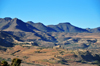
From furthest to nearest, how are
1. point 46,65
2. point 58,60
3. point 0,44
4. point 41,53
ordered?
point 0,44, point 41,53, point 58,60, point 46,65

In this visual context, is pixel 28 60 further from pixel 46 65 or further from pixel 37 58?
pixel 46 65

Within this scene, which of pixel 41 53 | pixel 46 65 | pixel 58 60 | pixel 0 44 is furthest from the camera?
pixel 0 44

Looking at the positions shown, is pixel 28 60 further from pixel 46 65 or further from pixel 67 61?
pixel 67 61

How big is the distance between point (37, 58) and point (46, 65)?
10280 millimetres

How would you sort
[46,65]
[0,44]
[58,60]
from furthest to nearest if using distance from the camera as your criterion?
[0,44]
[58,60]
[46,65]

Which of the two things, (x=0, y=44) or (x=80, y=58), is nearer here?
(x=80, y=58)

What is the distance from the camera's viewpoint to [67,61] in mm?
75125

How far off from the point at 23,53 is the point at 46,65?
23967 millimetres

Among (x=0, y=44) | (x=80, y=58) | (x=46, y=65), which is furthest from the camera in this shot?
(x=0, y=44)

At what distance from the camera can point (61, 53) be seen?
84.8 meters

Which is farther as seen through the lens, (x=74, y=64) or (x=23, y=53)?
(x=23, y=53)

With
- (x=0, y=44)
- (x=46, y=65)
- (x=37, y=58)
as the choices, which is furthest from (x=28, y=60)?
(x=0, y=44)

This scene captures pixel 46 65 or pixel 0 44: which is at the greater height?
pixel 0 44

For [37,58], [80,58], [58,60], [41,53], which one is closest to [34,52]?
[41,53]
